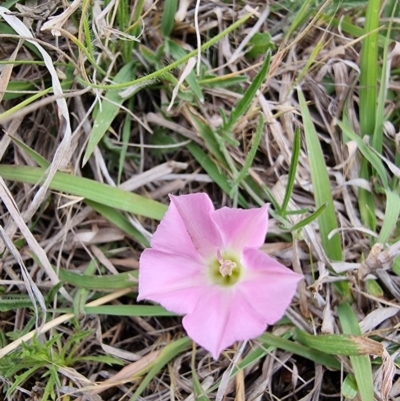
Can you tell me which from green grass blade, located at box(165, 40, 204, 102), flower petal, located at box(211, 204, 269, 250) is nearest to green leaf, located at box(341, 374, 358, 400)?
flower petal, located at box(211, 204, 269, 250)

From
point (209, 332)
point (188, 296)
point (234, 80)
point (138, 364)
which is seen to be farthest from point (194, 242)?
point (234, 80)

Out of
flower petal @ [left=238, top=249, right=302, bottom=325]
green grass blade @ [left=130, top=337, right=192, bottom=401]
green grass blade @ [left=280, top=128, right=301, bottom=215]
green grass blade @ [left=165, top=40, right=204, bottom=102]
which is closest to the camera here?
flower petal @ [left=238, top=249, right=302, bottom=325]

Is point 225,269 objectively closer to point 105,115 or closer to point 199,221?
point 199,221

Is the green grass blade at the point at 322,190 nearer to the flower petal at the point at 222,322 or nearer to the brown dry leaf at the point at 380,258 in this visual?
the brown dry leaf at the point at 380,258

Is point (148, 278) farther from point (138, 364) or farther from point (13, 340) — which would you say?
point (13, 340)

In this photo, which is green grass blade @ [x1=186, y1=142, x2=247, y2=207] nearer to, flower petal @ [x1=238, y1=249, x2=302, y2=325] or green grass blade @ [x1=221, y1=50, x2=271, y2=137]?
green grass blade @ [x1=221, y1=50, x2=271, y2=137]

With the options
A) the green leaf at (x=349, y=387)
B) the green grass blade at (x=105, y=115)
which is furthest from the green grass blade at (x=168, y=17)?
the green leaf at (x=349, y=387)
